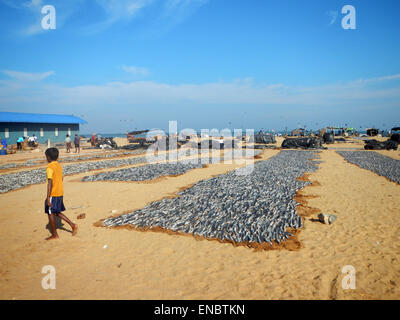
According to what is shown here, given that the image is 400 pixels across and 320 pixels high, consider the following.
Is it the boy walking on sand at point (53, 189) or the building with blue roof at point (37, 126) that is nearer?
the boy walking on sand at point (53, 189)

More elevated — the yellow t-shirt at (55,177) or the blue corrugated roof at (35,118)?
the blue corrugated roof at (35,118)

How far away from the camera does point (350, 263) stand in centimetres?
558

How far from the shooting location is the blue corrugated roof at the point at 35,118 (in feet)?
137

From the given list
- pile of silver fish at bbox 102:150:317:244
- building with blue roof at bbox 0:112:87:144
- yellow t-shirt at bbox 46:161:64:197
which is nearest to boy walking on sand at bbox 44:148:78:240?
yellow t-shirt at bbox 46:161:64:197

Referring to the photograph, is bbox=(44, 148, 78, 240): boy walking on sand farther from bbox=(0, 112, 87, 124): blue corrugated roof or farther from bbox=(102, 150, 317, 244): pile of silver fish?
bbox=(0, 112, 87, 124): blue corrugated roof

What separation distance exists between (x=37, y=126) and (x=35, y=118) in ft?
6.83

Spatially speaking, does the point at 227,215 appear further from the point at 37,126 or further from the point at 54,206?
the point at 37,126

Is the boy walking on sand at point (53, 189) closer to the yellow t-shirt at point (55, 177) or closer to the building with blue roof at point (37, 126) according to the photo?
the yellow t-shirt at point (55, 177)

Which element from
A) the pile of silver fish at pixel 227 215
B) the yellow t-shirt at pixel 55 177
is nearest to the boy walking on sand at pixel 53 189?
the yellow t-shirt at pixel 55 177

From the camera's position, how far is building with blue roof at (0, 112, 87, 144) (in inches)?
1606

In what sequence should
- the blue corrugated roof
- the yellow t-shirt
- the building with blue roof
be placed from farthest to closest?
1. the blue corrugated roof
2. the building with blue roof
3. the yellow t-shirt

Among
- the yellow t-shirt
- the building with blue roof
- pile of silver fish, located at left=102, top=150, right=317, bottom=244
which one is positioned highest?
the building with blue roof
